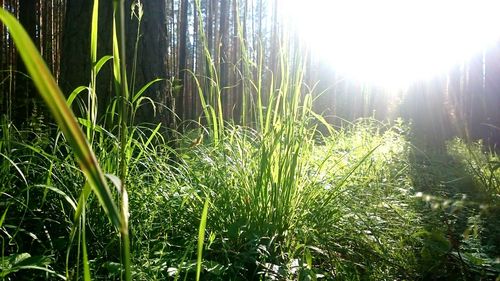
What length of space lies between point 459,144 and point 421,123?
2.68 m

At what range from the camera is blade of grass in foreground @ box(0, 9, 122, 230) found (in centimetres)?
21

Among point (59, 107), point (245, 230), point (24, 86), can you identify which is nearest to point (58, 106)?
point (59, 107)

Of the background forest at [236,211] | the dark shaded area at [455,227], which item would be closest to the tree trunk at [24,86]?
the background forest at [236,211]

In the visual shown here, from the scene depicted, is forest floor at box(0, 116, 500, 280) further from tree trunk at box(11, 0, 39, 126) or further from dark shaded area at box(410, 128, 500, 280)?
tree trunk at box(11, 0, 39, 126)

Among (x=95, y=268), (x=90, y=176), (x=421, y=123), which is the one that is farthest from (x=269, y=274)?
(x=421, y=123)

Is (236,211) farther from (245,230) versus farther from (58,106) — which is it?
(58,106)

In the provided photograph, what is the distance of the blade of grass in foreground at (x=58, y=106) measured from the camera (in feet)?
0.67

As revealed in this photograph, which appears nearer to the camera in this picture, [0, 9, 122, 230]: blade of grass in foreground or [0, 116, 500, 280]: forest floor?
[0, 9, 122, 230]: blade of grass in foreground

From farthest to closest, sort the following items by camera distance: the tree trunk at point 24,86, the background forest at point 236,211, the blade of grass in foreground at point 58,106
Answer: the tree trunk at point 24,86
the background forest at point 236,211
the blade of grass in foreground at point 58,106

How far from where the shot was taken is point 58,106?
8.4 inches

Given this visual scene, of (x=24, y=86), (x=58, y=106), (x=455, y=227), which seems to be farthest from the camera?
(x=24, y=86)

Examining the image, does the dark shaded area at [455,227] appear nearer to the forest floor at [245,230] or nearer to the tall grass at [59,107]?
the forest floor at [245,230]

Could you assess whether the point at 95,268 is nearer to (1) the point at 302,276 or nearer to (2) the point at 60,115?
(1) the point at 302,276

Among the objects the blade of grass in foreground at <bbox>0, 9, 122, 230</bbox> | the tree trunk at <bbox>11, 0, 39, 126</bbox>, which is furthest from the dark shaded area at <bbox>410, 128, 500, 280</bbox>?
the tree trunk at <bbox>11, 0, 39, 126</bbox>
